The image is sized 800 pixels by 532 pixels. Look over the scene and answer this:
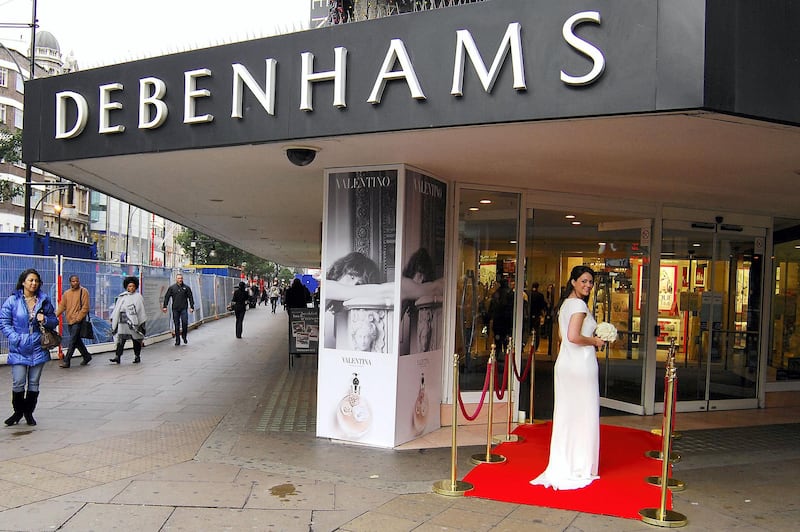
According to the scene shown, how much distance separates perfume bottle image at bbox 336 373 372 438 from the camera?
23.7 feet

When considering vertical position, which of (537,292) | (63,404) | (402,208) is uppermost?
(402,208)

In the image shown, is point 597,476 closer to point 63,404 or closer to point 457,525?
point 457,525

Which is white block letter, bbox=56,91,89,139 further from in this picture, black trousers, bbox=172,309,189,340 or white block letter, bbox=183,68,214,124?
black trousers, bbox=172,309,189,340

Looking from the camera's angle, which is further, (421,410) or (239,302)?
(239,302)

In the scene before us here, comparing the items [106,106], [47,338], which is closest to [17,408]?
[47,338]

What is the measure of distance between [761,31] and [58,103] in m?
6.82

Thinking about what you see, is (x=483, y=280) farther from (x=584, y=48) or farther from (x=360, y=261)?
(x=584, y=48)

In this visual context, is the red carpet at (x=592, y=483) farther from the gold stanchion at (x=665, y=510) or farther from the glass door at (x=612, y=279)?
the glass door at (x=612, y=279)

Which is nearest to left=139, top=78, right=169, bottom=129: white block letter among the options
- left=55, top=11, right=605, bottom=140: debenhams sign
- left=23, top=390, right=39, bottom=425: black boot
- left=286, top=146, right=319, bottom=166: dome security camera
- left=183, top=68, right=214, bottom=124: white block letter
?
left=55, top=11, right=605, bottom=140: debenhams sign

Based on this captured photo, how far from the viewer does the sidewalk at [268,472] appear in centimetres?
504

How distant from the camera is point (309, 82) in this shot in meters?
5.83

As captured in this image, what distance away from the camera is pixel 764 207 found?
378 inches

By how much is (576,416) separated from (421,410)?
2054 mm

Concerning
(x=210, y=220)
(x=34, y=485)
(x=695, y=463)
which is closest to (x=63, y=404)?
(x=34, y=485)
